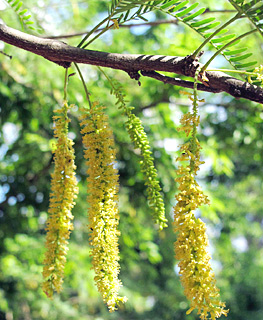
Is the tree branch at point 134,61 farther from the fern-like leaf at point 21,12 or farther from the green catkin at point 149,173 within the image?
the fern-like leaf at point 21,12

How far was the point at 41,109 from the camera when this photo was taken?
229cm

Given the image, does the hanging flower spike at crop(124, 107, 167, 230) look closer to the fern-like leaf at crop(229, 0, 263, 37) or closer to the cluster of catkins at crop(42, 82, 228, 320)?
the cluster of catkins at crop(42, 82, 228, 320)

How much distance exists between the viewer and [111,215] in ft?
2.09

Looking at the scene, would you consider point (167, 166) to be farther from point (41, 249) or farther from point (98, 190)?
point (98, 190)

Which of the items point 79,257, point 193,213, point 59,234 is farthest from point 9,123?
point 193,213

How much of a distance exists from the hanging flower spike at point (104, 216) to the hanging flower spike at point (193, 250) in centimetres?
13

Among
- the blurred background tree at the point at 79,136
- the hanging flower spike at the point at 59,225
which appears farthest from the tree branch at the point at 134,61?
the blurred background tree at the point at 79,136

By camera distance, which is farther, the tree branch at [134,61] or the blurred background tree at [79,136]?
the blurred background tree at [79,136]

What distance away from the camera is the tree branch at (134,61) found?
0.59 meters

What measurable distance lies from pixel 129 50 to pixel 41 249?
154 cm

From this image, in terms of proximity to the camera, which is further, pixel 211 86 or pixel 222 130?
pixel 222 130

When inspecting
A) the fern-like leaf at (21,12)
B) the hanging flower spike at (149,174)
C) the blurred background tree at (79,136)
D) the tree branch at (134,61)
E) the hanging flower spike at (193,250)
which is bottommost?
the hanging flower spike at (193,250)

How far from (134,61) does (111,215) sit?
270mm

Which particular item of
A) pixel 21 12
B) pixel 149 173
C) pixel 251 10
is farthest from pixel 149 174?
pixel 21 12
